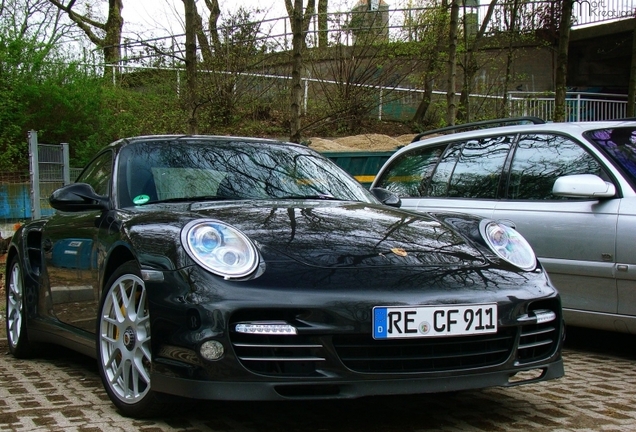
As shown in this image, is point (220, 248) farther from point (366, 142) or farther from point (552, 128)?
point (366, 142)

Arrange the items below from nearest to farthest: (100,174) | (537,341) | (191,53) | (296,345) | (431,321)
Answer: (296,345) < (431,321) < (537,341) < (100,174) < (191,53)

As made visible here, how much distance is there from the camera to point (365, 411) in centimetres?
373

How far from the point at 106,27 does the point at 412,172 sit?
87.4 feet

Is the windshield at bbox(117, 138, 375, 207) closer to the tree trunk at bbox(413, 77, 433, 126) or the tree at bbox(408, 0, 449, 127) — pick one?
the tree at bbox(408, 0, 449, 127)

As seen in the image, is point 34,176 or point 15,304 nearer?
point 15,304

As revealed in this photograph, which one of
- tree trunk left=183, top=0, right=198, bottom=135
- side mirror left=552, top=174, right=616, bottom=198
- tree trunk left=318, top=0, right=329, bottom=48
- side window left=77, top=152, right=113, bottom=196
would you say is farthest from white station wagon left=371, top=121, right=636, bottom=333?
tree trunk left=318, top=0, right=329, bottom=48

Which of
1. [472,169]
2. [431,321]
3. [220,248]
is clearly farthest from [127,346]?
[472,169]

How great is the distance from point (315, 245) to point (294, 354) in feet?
1.75

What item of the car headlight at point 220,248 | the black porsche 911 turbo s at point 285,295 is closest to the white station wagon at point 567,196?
the black porsche 911 turbo s at point 285,295

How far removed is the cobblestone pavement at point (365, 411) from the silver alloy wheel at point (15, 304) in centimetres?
84

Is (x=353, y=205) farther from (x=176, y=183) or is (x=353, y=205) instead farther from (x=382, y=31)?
(x=382, y=31)

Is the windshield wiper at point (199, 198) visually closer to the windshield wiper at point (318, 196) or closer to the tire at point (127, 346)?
the windshield wiper at point (318, 196)

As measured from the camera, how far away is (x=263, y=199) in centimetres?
426

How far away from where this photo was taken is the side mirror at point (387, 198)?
4848 millimetres
